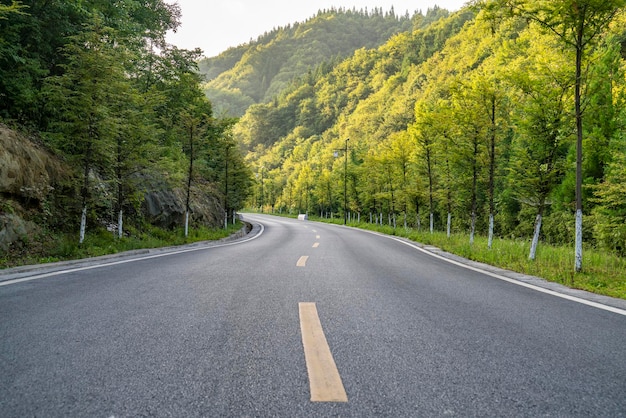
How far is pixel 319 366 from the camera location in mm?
2242

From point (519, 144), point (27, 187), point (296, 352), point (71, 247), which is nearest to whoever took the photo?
point (296, 352)

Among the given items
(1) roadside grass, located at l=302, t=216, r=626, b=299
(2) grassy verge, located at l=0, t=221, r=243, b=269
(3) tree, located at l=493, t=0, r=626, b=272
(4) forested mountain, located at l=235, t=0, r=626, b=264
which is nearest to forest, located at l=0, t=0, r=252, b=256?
(2) grassy verge, located at l=0, t=221, r=243, b=269

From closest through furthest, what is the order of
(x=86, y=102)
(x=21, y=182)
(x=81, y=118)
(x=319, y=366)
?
(x=319, y=366)
(x=21, y=182)
(x=86, y=102)
(x=81, y=118)

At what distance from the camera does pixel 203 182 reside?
26.5 meters

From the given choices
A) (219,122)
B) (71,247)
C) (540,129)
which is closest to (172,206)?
(71,247)

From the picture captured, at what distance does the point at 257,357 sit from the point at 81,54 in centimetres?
1173

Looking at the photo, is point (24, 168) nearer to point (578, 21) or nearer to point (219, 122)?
point (578, 21)

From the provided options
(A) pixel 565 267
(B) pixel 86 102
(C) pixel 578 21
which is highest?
(C) pixel 578 21

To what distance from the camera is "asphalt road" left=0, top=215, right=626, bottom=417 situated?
1.83 meters

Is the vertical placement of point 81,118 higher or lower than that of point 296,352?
higher

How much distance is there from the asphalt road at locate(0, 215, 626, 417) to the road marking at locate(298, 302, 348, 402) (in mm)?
19

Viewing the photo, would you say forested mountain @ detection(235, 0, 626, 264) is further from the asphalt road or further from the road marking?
the road marking

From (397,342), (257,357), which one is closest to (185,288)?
(257,357)

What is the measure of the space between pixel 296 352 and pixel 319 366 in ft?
0.99
